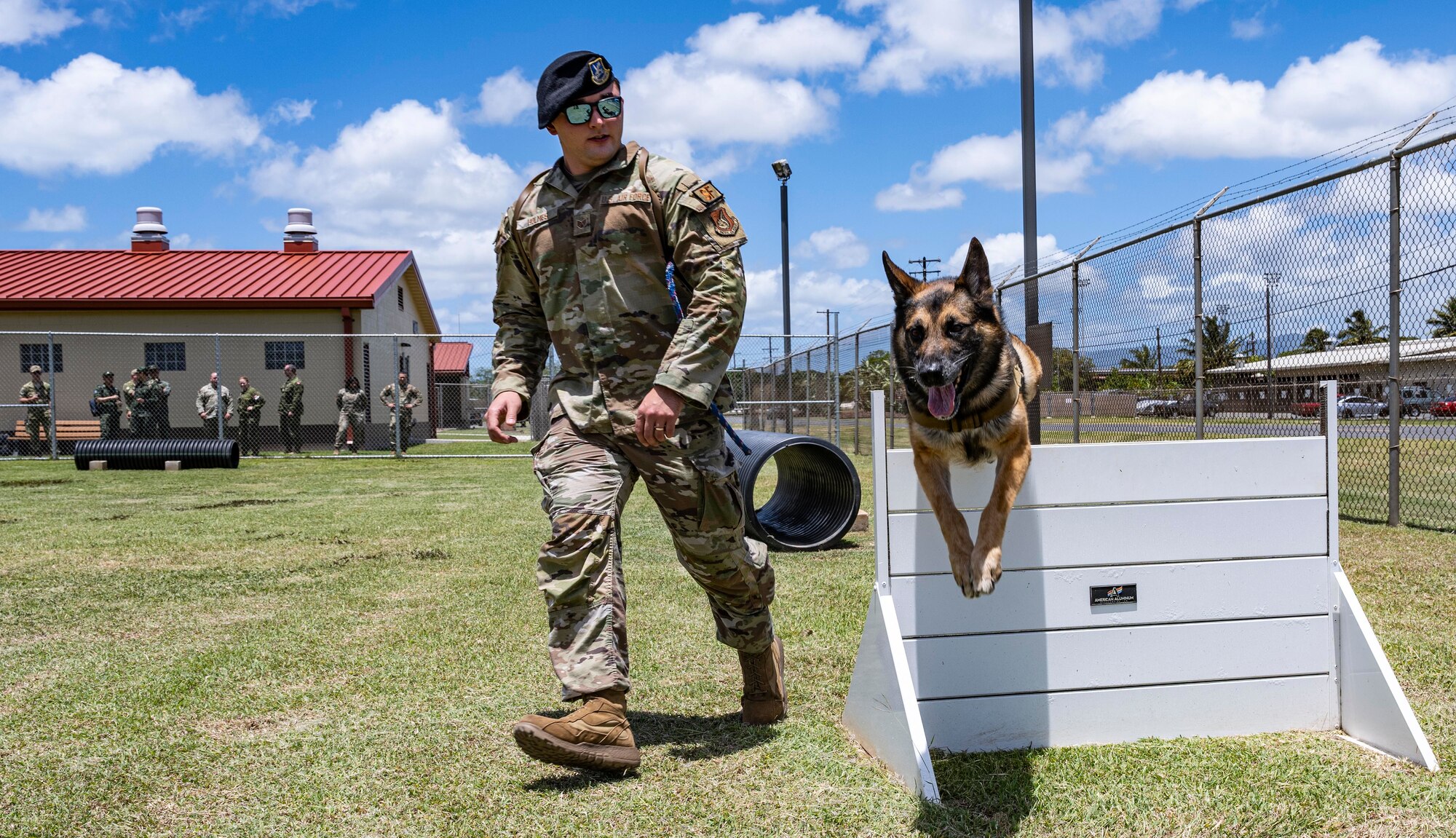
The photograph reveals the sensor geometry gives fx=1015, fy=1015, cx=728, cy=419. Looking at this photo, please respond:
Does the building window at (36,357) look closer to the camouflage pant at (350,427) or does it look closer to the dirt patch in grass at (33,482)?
the camouflage pant at (350,427)

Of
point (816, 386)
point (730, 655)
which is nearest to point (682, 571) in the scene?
point (730, 655)

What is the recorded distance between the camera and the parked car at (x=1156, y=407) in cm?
909

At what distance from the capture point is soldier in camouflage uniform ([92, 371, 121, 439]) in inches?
811

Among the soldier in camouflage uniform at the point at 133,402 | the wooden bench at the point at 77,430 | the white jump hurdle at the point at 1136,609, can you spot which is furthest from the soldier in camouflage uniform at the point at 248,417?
the white jump hurdle at the point at 1136,609

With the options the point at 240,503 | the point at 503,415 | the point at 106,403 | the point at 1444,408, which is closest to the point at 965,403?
the point at 503,415

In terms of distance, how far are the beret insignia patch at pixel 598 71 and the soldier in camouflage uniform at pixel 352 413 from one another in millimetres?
19338

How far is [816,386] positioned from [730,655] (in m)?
15.5

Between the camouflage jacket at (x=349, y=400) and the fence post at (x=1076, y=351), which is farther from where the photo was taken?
the camouflage jacket at (x=349, y=400)

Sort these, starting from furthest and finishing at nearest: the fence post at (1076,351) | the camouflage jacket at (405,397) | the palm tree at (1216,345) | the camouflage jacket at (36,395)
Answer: the camouflage jacket at (405,397) → the camouflage jacket at (36,395) → the fence post at (1076,351) → the palm tree at (1216,345)

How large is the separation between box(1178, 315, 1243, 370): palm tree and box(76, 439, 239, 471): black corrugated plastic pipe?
1437 cm

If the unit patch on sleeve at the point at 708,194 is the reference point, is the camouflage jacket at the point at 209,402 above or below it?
below

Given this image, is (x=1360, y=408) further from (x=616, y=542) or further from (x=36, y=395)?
(x=36, y=395)

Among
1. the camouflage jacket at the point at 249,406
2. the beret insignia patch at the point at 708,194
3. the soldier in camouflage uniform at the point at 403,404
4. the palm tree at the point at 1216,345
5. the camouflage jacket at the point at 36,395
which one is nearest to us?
the beret insignia patch at the point at 708,194

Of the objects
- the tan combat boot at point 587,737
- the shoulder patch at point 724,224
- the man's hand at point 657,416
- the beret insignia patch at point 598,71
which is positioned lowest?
the tan combat boot at point 587,737
